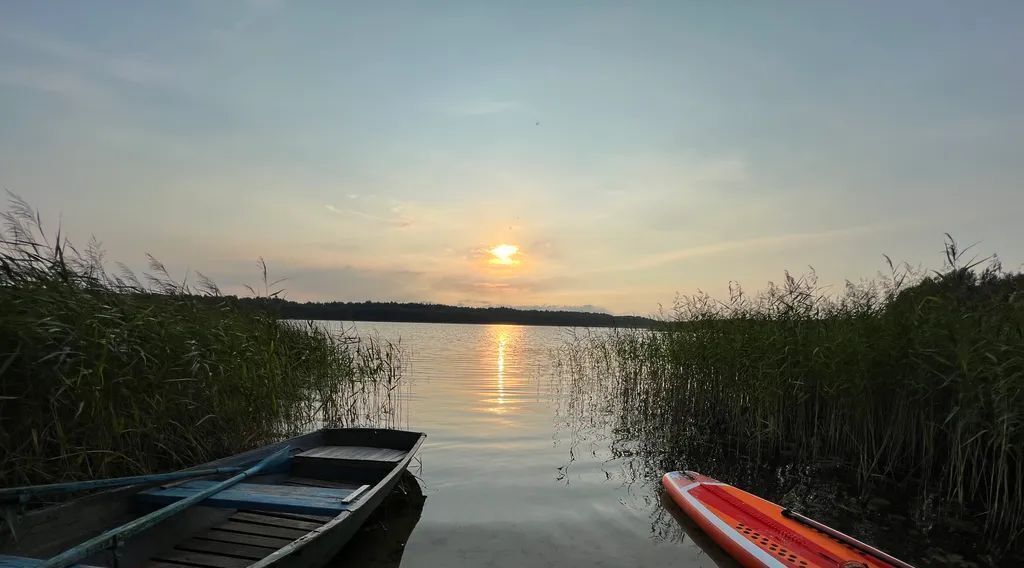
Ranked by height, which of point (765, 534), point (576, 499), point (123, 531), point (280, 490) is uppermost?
point (123, 531)

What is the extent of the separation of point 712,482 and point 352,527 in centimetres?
460

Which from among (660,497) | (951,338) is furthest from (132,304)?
(951,338)

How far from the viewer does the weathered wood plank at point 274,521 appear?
185 inches

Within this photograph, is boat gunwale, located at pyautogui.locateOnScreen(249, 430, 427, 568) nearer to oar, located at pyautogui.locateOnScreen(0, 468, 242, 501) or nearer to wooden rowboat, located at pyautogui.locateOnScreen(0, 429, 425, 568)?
wooden rowboat, located at pyautogui.locateOnScreen(0, 429, 425, 568)

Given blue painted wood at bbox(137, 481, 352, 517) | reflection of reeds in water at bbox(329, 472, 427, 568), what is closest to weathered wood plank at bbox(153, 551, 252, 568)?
blue painted wood at bbox(137, 481, 352, 517)

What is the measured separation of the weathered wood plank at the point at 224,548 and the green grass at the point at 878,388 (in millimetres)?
7104

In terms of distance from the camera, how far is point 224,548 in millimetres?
4316

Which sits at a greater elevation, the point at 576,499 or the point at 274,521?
the point at 274,521

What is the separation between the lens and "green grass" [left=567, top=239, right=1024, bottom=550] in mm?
6125

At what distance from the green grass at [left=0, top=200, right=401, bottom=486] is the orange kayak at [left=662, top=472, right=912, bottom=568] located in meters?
5.77

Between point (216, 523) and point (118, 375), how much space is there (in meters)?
1.70

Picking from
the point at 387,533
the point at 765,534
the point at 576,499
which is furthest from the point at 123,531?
the point at 765,534

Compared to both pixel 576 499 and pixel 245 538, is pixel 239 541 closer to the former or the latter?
pixel 245 538

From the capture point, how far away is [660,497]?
7.39m
